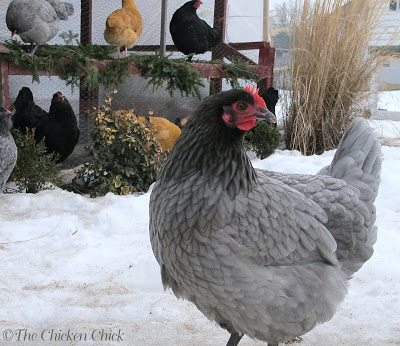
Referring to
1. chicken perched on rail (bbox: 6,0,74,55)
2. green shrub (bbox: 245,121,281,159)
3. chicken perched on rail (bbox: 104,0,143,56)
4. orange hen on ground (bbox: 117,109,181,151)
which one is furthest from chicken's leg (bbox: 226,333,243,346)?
chicken perched on rail (bbox: 104,0,143,56)

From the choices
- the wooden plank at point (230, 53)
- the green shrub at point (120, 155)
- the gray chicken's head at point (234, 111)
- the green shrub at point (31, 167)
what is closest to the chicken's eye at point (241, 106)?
the gray chicken's head at point (234, 111)

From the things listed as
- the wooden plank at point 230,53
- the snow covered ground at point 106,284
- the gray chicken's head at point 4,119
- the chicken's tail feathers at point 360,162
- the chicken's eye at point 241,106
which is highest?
the chicken's eye at point 241,106

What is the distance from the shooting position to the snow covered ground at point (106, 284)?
2717mm

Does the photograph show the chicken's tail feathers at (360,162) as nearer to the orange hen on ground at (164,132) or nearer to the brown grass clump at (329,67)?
the orange hen on ground at (164,132)

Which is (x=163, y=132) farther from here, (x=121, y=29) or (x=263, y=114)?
(x=263, y=114)

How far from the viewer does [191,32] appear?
6414 mm

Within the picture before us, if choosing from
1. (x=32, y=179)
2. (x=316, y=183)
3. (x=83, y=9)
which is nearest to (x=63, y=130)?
(x=32, y=179)

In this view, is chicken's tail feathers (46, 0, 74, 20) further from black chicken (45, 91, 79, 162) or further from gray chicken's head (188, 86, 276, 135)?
gray chicken's head (188, 86, 276, 135)

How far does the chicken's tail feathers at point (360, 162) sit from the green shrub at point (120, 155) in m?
2.77

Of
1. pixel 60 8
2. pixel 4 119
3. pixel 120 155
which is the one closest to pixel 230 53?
pixel 60 8

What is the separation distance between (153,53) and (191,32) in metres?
0.94

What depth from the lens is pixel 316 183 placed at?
2430 mm

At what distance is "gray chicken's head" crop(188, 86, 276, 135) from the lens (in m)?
1.99

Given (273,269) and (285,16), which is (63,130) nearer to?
(285,16)
